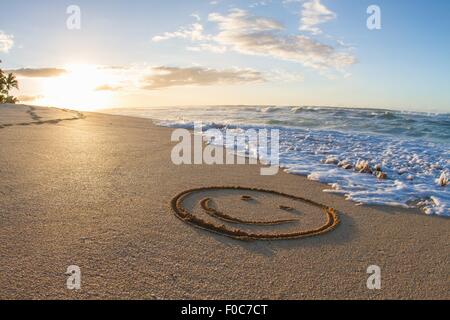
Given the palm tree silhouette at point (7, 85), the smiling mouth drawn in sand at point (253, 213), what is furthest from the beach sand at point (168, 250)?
the palm tree silhouette at point (7, 85)

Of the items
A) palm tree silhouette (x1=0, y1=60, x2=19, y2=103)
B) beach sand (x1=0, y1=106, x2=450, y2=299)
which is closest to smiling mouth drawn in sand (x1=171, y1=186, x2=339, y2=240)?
beach sand (x1=0, y1=106, x2=450, y2=299)

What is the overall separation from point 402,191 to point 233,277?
3.51 meters

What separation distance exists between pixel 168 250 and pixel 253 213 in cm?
121

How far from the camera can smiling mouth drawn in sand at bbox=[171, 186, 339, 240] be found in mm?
3186

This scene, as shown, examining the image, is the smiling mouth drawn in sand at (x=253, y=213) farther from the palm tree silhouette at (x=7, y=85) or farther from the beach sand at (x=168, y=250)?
the palm tree silhouette at (x=7, y=85)

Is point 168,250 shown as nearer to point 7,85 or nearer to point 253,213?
point 253,213

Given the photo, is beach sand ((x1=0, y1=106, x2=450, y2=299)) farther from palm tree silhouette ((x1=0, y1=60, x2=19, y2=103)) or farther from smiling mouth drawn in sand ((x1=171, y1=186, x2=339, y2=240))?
palm tree silhouette ((x1=0, y1=60, x2=19, y2=103))

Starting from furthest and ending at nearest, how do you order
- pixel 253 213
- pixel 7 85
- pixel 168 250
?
1. pixel 7 85
2. pixel 253 213
3. pixel 168 250

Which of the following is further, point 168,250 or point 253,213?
point 253,213

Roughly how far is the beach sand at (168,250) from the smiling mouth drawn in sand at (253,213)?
124mm

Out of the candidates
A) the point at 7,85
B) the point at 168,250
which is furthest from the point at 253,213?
the point at 7,85

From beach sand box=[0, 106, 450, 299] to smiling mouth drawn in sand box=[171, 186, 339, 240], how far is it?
0.12 m

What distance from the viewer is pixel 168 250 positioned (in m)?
2.67
